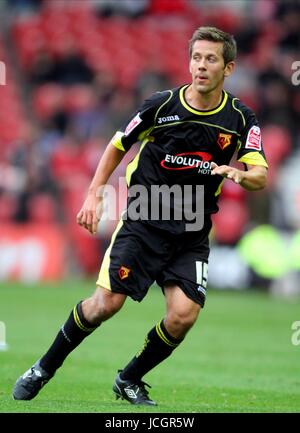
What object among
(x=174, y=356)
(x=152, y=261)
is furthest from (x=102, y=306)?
(x=174, y=356)

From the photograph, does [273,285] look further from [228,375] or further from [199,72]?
[199,72]

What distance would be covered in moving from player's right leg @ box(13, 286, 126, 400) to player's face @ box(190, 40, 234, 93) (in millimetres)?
1511

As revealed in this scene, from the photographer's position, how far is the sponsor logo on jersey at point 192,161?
292 inches

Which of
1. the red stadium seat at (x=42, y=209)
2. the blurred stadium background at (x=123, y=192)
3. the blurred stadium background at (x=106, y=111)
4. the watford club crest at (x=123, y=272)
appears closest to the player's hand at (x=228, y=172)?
the watford club crest at (x=123, y=272)

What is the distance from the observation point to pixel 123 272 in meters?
7.26

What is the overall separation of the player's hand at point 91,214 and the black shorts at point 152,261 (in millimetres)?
256

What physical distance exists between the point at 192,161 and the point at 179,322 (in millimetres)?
1092

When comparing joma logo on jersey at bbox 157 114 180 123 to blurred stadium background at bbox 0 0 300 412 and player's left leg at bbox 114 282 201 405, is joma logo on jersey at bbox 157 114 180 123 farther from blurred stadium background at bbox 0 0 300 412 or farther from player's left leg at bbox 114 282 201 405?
blurred stadium background at bbox 0 0 300 412

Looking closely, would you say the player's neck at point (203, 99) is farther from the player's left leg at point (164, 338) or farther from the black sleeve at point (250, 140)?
the player's left leg at point (164, 338)

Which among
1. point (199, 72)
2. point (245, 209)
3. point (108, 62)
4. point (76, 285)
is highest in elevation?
point (108, 62)

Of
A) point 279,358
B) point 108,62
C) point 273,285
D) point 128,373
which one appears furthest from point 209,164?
point 108,62

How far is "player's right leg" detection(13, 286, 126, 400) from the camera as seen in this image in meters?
7.20

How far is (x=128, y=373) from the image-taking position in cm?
758
